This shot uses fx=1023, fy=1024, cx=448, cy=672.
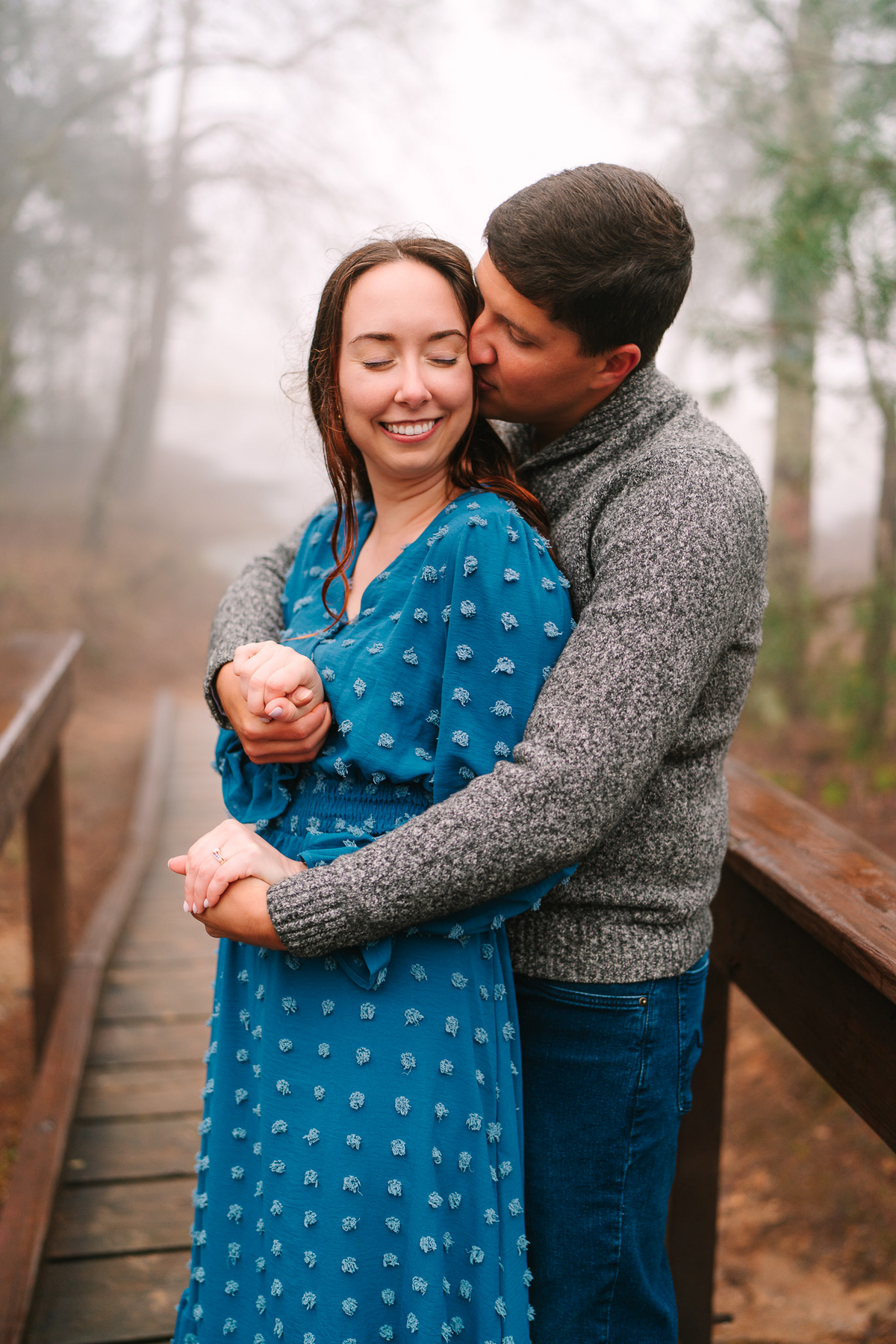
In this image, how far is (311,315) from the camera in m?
1.46

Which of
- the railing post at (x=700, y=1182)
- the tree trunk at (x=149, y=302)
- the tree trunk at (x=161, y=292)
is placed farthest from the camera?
the tree trunk at (x=149, y=302)

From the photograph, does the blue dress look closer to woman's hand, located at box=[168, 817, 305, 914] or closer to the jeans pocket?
woman's hand, located at box=[168, 817, 305, 914]

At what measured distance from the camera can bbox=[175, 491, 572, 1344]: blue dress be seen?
3.65ft

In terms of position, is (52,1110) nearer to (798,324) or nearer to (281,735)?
(281,735)

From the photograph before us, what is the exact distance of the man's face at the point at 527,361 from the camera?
1.19 meters

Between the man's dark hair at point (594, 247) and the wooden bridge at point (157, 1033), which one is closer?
the man's dark hair at point (594, 247)

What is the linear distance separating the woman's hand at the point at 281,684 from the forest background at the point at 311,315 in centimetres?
38

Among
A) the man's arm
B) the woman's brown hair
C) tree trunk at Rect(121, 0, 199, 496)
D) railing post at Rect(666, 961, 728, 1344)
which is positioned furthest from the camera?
tree trunk at Rect(121, 0, 199, 496)

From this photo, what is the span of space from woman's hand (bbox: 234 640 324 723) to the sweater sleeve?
14 cm

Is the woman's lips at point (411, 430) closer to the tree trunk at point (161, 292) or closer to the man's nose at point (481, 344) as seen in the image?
the man's nose at point (481, 344)

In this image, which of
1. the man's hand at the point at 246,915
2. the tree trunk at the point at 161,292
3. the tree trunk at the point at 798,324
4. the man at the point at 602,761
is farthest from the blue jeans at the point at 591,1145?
the tree trunk at the point at 161,292

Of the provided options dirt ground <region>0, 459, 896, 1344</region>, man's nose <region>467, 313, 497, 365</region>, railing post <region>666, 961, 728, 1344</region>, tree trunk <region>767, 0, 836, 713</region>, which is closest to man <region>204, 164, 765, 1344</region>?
man's nose <region>467, 313, 497, 365</region>

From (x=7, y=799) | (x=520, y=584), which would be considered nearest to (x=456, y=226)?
(x=7, y=799)

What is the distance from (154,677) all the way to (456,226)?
5265 mm
